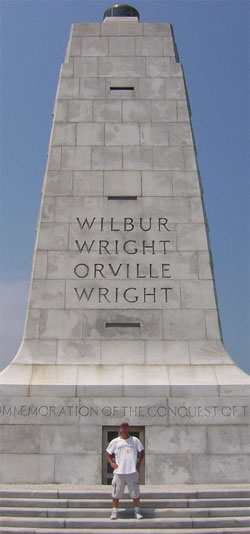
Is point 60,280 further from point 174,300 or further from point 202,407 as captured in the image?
point 202,407

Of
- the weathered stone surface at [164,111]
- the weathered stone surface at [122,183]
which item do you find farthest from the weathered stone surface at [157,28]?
the weathered stone surface at [122,183]

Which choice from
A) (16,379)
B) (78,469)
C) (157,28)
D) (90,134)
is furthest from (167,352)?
(157,28)

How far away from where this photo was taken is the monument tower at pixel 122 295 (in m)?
10.3

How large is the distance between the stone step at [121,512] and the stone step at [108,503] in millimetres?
119

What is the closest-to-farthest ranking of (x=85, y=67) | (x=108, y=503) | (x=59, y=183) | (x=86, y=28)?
(x=108, y=503)
(x=59, y=183)
(x=85, y=67)
(x=86, y=28)

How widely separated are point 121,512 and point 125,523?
0.35 metres

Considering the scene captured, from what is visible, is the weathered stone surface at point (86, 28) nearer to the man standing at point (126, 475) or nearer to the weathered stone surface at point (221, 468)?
the man standing at point (126, 475)

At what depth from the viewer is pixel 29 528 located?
27.1 ft

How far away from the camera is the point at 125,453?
8.37 meters

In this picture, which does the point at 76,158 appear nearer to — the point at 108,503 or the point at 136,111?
the point at 136,111

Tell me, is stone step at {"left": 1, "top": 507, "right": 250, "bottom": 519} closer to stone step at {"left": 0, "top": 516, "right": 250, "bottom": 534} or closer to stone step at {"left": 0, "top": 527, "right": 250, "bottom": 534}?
stone step at {"left": 0, "top": 516, "right": 250, "bottom": 534}

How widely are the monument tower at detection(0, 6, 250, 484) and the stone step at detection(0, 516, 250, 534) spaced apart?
1.66 meters

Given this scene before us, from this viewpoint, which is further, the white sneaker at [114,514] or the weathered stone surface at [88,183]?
the weathered stone surface at [88,183]

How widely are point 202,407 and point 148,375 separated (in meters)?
1.29
